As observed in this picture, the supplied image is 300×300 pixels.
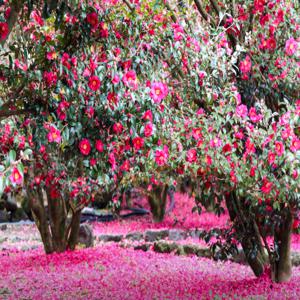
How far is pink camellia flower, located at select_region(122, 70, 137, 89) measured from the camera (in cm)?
484

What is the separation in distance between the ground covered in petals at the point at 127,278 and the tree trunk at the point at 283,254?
0.62 ft

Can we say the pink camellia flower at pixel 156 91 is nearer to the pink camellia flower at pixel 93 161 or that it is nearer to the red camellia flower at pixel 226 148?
the pink camellia flower at pixel 93 161

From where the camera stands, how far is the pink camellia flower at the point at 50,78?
17.0ft

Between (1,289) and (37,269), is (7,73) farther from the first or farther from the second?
(37,269)

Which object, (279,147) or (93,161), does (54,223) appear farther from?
(279,147)

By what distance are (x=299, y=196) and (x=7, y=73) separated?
3.81 m

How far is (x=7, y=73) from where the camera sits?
5410mm

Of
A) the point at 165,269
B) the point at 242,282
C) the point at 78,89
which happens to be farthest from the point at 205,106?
the point at 165,269

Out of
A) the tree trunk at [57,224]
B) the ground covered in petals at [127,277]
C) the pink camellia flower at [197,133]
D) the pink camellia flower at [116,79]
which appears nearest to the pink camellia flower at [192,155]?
the pink camellia flower at [197,133]

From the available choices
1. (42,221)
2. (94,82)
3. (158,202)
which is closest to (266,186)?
(94,82)

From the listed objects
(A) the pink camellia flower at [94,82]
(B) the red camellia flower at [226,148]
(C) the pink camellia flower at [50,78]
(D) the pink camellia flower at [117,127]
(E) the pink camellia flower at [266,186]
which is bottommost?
(E) the pink camellia flower at [266,186]

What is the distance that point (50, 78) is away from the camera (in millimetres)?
5172

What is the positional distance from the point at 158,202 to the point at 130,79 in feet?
58.3

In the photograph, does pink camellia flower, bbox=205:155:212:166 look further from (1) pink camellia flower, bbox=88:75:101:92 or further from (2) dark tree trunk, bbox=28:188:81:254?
(2) dark tree trunk, bbox=28:188:81:254
